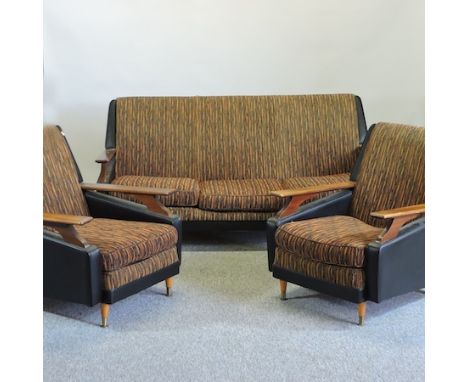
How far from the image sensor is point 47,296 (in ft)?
8.99

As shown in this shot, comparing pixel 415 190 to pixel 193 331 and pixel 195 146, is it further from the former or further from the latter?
pixel 195 146

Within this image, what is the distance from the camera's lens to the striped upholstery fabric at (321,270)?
2719 millimetres

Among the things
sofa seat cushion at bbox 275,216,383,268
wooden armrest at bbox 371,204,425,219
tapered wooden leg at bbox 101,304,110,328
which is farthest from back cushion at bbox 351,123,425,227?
tapered wooden leg at bbox 101,304,110,328

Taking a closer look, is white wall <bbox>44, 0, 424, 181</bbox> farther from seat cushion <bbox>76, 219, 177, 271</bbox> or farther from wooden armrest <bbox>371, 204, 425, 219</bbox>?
wooden armrest <bbox>371, 204, 425, 219</bbox>

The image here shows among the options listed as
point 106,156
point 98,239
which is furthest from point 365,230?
point 106,156

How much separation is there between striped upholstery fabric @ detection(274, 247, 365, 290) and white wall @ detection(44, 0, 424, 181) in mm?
2268

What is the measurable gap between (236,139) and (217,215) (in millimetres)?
731

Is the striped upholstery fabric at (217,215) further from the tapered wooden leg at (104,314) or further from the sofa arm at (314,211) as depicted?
the tapered wooden leg at (104,314)

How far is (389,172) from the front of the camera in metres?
3.27

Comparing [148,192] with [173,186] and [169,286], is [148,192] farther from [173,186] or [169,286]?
[173,186]

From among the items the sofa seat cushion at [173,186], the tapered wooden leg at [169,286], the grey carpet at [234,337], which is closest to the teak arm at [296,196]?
the grey carpet at [234,337]

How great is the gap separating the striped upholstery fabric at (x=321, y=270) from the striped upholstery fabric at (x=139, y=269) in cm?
56

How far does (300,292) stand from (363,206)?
63cm
